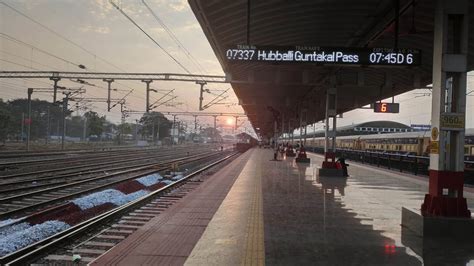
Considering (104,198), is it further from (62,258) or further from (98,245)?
Answer: (62,258)

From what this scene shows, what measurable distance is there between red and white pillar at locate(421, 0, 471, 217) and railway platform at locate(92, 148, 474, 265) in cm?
72

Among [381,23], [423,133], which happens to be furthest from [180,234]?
[423,133]

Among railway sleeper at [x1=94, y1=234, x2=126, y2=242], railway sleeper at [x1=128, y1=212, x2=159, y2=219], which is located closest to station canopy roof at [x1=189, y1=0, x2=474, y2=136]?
railway sleeper at [x1=128, y1=212, x2=159, y2=219]

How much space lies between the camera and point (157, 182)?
22.2 meters

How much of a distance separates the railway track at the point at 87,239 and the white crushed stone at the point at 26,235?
2.04ft

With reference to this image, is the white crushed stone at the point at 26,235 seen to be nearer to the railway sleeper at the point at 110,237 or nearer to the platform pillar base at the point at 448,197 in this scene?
the railway sleeper at the point at 110,237

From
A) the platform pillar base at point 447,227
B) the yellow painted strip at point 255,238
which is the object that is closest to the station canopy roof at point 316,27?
the yellow painted strip at point 255,238

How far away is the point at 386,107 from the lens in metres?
23.9

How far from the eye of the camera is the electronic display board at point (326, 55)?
10.1 metres

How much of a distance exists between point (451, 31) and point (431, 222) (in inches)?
143

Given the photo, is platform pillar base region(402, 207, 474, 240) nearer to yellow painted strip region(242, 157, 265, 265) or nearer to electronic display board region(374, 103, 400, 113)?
→ yellow painted strip region(242, 157, 265, 265)

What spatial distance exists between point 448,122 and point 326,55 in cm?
287

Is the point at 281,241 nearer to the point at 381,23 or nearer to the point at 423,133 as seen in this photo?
the point at 381,23

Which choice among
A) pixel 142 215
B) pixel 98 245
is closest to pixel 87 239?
pixel 98 245
